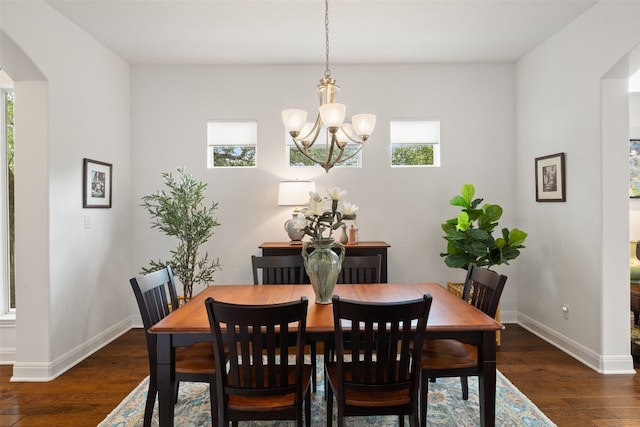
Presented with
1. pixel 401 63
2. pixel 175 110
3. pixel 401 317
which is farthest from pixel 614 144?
pixel 175 110

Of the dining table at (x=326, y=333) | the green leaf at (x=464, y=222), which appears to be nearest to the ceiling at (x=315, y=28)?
the green leaf at (x=464, y=222)

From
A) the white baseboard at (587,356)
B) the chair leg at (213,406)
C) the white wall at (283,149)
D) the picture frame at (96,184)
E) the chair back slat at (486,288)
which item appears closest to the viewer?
the chair leg at (213,406)

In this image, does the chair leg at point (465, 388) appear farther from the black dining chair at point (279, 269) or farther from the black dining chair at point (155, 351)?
the black dining chair at point (155, 351)

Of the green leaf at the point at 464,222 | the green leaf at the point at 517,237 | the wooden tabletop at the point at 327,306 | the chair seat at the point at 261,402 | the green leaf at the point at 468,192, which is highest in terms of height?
the green leaf at the point at 468,192

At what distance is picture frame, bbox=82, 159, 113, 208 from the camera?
3.58 m

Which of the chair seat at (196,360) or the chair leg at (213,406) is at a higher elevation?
the chair seat at (196,360)

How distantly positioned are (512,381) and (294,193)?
2477mm

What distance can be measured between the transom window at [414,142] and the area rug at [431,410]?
8.04 feet

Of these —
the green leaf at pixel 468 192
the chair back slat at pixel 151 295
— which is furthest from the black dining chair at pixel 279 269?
the green leaf at pixel 468 192

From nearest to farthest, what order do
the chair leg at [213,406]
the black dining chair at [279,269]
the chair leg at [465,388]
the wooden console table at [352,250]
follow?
the chair leg at [213,406]
the chair leg at [465,388]
the black dining chair at [279,269]
the wooden console table at [352,250]

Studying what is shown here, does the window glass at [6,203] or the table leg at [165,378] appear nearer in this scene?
the table leg at [165,378]

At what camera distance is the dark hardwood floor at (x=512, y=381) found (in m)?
2.49

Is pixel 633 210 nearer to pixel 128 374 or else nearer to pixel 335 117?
pixel 335 117

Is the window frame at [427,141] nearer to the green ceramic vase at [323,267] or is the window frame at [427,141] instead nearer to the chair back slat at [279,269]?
the chair back slat at [279,269]
